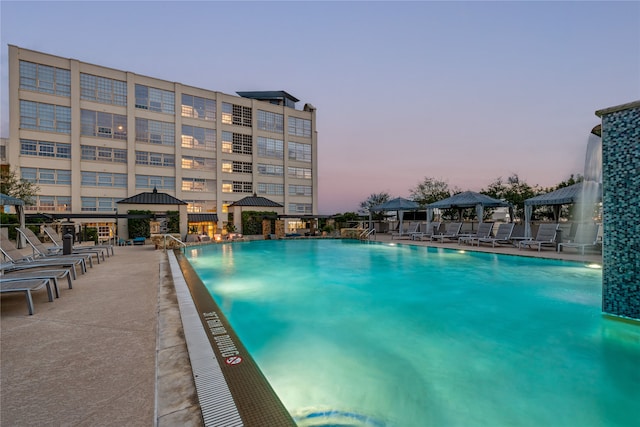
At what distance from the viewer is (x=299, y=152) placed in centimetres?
3322

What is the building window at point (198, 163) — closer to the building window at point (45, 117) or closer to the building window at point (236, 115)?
the building window at point (236, 115)

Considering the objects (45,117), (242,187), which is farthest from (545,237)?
(45,117)

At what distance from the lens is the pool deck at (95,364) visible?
1810 millimetres

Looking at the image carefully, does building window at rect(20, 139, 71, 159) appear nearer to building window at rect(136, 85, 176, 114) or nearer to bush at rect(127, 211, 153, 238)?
building window at rect(136, 85, 176, 114)

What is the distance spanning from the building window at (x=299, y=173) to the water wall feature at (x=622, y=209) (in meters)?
29.0

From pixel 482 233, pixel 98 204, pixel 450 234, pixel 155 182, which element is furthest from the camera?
pixel 155 182

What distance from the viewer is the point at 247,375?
8.22ft

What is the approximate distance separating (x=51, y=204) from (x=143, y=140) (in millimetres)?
8273

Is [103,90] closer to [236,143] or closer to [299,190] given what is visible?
[236,143]

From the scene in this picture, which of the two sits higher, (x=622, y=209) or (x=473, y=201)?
(x=473, y=201)

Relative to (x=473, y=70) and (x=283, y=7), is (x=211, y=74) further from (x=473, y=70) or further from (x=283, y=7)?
(x=473, y=70)

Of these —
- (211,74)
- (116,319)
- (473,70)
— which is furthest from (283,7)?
(211,74)

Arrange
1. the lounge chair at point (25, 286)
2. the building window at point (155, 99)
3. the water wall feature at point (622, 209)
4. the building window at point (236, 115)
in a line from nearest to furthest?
1. the lounge chair at point (25, 286)
2. the water wall feature at point (622, 209)
3. the building window at point (155, 99)
4. the building window at point (236, 115)

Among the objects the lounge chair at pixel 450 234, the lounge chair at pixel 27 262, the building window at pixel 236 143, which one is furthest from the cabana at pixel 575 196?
the building window at pixel 236 143
